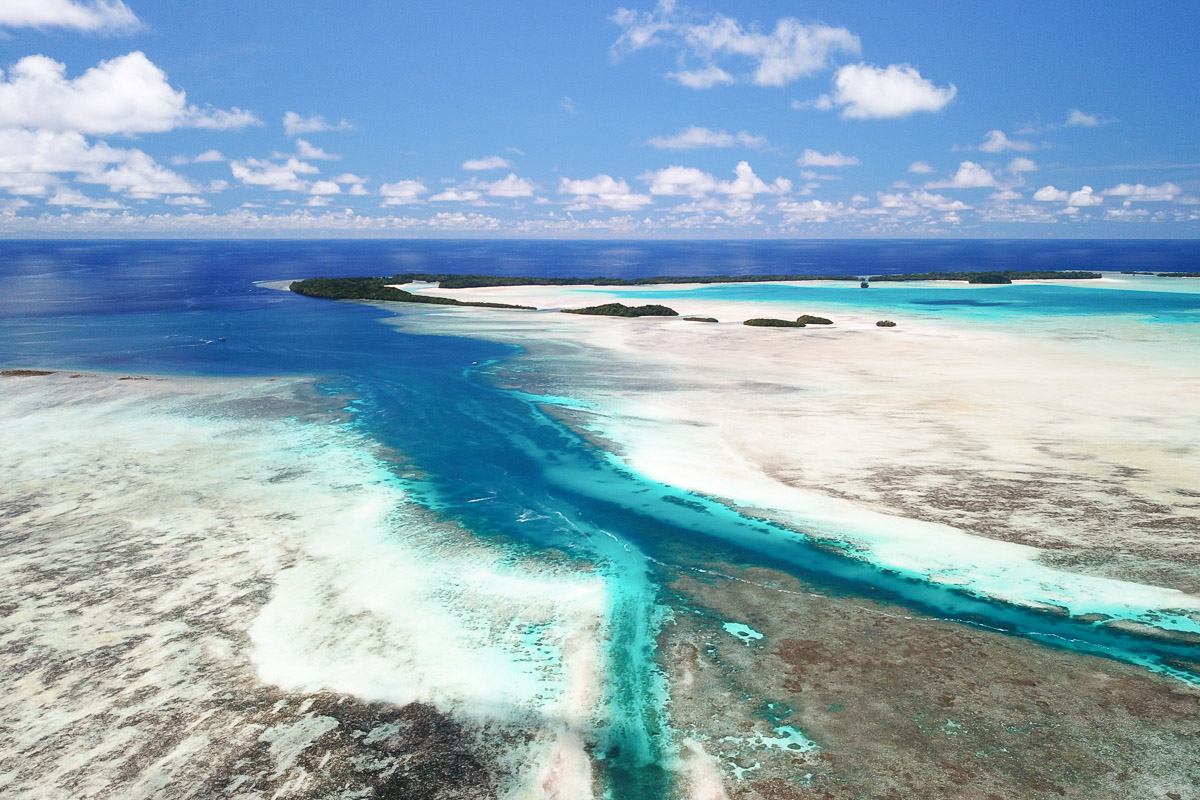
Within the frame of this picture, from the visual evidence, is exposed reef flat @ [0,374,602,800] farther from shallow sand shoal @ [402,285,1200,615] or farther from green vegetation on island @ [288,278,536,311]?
green vegetation on island @ [288,278,536,311]

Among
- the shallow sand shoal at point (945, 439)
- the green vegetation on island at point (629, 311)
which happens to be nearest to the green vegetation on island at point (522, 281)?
the green vegetation on island at point (629, 311)

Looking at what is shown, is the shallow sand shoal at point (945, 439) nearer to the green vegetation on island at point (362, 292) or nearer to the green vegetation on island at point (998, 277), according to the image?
the green vegetation on island at point (362, 292)

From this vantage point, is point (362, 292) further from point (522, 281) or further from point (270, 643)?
point (270, 643)

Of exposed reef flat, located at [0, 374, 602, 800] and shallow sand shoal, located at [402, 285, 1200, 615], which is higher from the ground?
shallow sand shoal, located at [402, 285, 1200, 615]

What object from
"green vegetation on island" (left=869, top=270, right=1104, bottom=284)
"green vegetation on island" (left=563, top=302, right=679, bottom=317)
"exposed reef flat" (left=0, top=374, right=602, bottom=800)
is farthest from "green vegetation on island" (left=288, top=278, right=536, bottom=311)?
"green vegetation on island" (left=869, top=270, right=1104, bottom=284)

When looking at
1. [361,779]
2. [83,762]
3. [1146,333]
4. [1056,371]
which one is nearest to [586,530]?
[361,779]

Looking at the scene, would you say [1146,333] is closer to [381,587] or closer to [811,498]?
[811,498]
